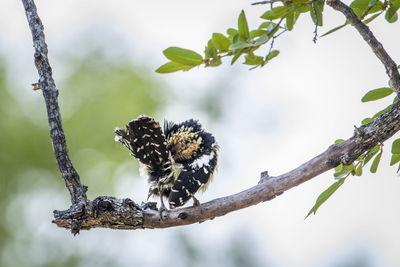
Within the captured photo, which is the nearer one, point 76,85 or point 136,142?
point 136,142

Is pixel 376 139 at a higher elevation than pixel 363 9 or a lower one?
lower

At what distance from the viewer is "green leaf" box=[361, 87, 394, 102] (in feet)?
8.60

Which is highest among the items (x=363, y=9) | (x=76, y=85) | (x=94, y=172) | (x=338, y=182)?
(x=76, y=85)

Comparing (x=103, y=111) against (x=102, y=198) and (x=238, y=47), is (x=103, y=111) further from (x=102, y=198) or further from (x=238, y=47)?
(x=238, y=47)

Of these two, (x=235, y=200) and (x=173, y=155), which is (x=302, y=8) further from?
(x=173, y=155)

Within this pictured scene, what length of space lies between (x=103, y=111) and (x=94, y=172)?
1.10 meters

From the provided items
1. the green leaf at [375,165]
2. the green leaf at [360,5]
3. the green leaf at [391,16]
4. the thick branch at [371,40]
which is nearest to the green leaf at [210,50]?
the thick branch at [371,40]

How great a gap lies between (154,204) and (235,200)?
0.56 m

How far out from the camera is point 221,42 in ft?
7.47

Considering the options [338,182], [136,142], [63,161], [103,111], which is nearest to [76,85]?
[103,111]

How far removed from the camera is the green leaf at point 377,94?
2621 mm

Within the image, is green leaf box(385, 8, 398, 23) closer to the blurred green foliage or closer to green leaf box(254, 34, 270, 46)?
green leaf box(254, 34, 270, 46)

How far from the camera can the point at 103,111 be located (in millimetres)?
9180

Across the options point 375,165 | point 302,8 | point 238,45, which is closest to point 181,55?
point 238,45
